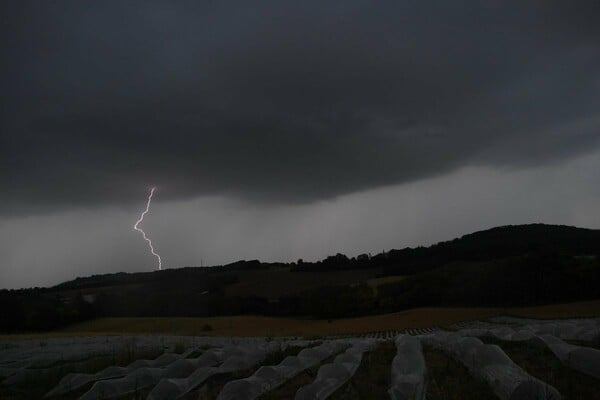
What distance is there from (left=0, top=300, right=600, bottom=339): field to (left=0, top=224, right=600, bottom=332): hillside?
3763 millimetres

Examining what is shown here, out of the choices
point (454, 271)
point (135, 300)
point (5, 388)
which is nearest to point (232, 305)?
point (135, 300)

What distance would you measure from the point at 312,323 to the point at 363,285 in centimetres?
1351

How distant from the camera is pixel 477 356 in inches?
296

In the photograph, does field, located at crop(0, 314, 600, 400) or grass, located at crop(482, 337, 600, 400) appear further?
field, located at crop(0, 314, 600, 400)

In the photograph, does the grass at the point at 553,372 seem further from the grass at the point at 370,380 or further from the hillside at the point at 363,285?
the hillside at the point at 363,285

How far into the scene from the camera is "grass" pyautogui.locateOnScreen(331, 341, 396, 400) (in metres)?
6.64

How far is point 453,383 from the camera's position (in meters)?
6.86

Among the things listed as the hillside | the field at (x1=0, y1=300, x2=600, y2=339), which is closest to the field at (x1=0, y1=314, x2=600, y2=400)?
the field at (x1=0, y1=300, x2=600, y2=339)

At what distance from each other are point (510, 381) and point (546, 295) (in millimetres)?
59039

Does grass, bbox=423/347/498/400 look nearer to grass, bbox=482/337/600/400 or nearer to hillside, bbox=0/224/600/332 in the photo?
grass, bbox=482/337/600/400

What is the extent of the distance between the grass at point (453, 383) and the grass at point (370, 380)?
68cm

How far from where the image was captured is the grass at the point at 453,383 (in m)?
6.05

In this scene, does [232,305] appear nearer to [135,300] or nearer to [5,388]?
[135,300]

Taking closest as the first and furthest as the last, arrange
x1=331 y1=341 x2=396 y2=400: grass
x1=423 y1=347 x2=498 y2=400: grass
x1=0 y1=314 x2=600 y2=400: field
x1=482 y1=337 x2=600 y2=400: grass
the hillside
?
x1=482 y1=337 x2=600 y2=400: grass < x1=423 y1=347 x2=498 y2=400: grass < x1=0 y1=314 x2=600 y2=400: field < x1=331 y1=341 x2=396 y2=400: grass < the hillside
